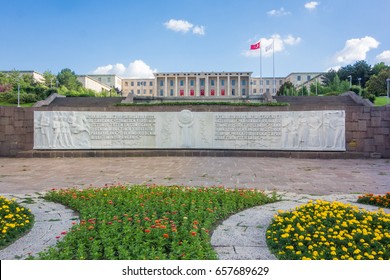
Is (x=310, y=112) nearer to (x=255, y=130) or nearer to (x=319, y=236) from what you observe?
(x=255, y=130)

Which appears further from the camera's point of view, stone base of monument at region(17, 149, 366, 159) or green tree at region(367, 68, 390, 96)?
green tree at region(367, 68, 390, 96)

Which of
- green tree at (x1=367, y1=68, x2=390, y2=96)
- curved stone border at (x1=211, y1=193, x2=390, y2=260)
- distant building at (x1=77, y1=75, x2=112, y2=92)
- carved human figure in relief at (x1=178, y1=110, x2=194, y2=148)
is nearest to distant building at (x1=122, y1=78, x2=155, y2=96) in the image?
distant building at (x1=77, y1=75, x2=112, y2=92)

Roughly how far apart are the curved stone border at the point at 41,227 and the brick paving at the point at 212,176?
1.49 m

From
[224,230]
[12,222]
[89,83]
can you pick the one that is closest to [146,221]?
[224,230]

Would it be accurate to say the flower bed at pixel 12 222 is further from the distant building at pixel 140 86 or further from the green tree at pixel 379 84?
the distant building at pixel 140 86

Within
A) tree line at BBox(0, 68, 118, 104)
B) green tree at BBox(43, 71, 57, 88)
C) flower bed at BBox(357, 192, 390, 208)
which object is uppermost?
green tree at BBox(43, 71, 57, 88)

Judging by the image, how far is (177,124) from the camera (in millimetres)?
13305

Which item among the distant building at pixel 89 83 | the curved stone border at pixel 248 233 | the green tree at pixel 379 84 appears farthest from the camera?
the distant building at pixel 89 83

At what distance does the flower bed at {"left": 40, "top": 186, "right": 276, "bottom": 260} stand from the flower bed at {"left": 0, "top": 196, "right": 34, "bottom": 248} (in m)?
0.67

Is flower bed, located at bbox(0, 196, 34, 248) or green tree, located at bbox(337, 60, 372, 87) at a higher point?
green tree, located at bbox(337, 60, 372, 87)

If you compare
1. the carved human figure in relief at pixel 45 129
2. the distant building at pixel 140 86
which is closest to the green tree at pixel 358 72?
the distant building at pixel 140 86

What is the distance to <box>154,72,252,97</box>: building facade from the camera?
2827 inches

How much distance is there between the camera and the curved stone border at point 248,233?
3107 millimetres

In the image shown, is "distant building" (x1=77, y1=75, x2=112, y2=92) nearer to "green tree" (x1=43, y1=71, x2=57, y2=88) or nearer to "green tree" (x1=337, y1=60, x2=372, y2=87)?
"green tree" (x1=43, y1=71, x2=57, y2=88)
